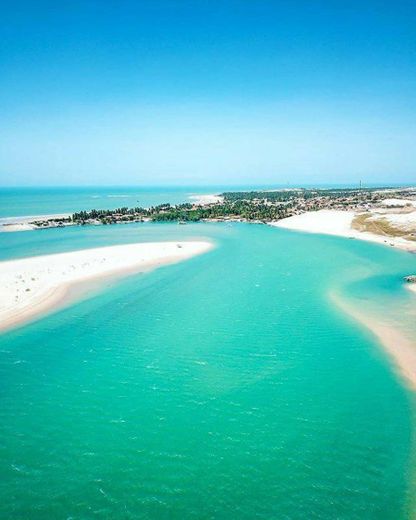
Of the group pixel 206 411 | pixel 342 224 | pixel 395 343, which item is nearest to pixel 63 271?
pixel 206 411

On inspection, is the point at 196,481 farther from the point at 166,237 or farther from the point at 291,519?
the point at 166,237

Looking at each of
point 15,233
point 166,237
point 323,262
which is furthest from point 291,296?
point 15,233

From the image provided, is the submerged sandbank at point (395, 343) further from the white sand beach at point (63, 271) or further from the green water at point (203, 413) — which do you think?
the white sand beach at point (63, 271)

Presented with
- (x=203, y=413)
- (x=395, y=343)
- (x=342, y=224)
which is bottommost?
(x=203, y=413)

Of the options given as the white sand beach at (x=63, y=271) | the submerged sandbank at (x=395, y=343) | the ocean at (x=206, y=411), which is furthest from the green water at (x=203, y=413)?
the white sand beach at (x=63, y=271)

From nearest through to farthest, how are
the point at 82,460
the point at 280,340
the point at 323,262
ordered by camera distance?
the point at 82,460, the point at 280,340, the point at 323,262

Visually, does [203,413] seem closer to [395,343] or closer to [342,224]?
[395,343]
